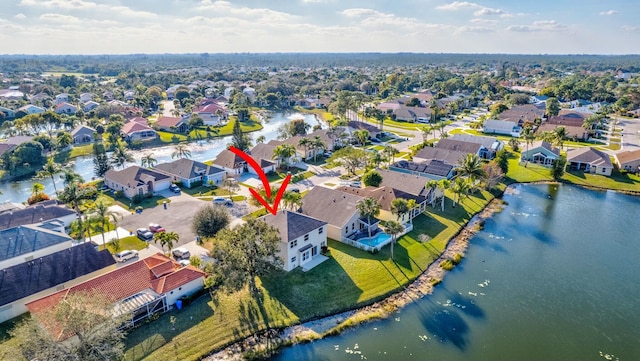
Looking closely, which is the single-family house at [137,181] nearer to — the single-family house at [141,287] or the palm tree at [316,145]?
the single-family house at [141,287]

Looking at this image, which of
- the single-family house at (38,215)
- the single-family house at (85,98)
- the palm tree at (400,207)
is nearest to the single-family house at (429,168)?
the palm tree at (400,207)

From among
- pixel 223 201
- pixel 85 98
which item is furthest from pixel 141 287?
pixel 85 98

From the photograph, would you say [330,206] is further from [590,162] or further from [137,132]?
[137,132]

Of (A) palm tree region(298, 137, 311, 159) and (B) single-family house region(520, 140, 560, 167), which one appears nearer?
(B) single-family house region(520, 140, 560, 167)

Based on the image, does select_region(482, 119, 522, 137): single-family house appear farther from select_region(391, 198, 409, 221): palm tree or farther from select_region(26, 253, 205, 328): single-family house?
select_region(26, 253, 205, 328): single-family house

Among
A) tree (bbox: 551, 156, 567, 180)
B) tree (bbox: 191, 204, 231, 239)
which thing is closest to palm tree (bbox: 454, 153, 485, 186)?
tree (bbox: 551, 156, 567, 180)
